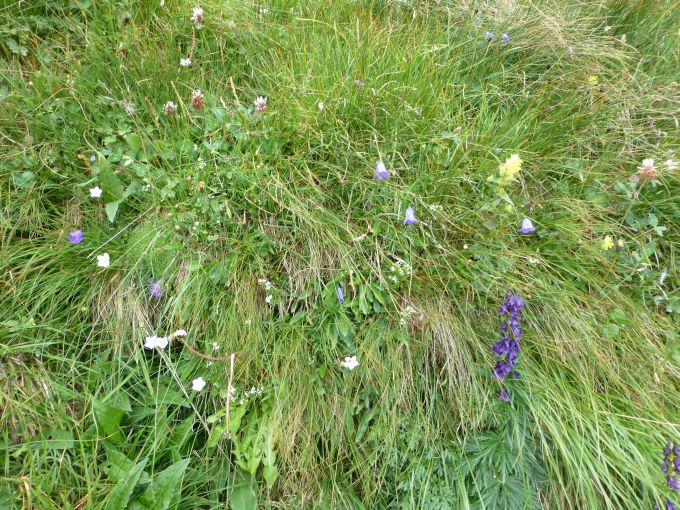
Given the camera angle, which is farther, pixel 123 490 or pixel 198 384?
pixel 198 384

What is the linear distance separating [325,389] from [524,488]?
87 cm

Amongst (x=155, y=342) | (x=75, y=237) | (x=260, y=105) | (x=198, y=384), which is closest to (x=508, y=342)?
(x=198, y=384)

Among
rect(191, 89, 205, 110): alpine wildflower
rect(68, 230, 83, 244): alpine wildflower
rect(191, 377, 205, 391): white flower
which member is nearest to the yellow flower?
rect(191, 89, 205, 110): alpine wildflower

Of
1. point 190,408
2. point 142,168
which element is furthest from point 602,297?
point 142,168

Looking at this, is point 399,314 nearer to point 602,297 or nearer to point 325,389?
point 325,389

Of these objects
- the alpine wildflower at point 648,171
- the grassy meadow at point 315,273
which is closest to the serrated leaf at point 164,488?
the grassy meadow at point 315,273

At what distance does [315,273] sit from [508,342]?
866 millimetres

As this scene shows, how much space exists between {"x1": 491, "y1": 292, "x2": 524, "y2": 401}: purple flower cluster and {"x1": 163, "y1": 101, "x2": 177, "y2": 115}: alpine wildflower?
181 centimetres

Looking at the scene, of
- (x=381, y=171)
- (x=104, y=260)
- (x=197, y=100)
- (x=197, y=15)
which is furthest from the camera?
(x=197, y=15)

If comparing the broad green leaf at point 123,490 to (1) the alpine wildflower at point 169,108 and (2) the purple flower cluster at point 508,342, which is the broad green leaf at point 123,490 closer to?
(2) the purple flower cluster at point 508,342

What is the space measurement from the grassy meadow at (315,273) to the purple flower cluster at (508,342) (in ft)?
0.04

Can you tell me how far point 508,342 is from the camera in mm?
1848

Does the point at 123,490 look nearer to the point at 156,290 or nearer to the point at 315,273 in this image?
the point at 156,290

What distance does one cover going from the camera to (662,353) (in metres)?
2.00
